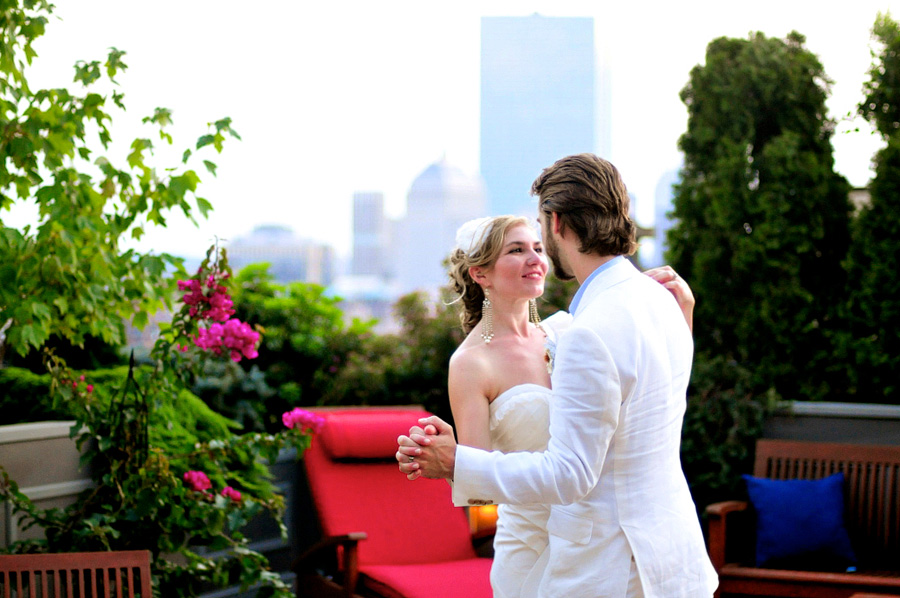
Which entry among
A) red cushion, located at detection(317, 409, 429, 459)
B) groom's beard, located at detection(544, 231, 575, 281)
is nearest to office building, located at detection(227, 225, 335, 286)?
red cushion, located at detection(317, 409, 429, 459)

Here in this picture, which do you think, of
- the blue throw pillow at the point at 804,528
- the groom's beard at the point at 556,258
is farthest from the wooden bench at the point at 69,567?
the blue throw pillow at the point at 804,528

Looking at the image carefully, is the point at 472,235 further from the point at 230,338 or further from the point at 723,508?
the point at 723,508

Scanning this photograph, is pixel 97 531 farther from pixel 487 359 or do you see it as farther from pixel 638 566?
pixel 638 566

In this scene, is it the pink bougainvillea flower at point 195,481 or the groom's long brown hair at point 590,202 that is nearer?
the groom's long brown hair at point 590,202

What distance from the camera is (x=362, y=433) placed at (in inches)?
150

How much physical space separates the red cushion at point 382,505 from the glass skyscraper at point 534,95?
1033cm

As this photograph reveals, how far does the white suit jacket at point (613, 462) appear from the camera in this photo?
4.46ft

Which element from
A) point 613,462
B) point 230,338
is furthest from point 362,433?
point 613,462

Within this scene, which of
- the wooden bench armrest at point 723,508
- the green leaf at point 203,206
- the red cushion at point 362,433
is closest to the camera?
the green leaf at point 203,206

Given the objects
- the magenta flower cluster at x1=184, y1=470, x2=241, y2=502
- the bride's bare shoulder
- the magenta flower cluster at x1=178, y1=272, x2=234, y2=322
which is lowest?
the magenta flower cluster at x1=184, y1=470, x2=241, y2=502

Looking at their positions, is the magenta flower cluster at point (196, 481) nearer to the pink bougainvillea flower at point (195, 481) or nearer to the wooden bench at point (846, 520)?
the pink bougainvillea flower at point (195, 481)

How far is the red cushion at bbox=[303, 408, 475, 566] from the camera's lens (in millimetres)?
3648

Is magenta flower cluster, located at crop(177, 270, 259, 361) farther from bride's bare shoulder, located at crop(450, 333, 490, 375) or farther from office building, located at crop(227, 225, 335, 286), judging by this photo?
office building, located at crop(227, 225, 335, 286)

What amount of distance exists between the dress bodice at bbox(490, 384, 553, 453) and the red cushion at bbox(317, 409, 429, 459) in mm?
1754
